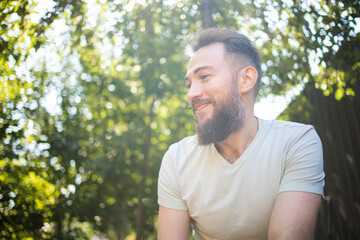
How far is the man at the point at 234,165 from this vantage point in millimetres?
1792

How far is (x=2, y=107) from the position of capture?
2859 mm

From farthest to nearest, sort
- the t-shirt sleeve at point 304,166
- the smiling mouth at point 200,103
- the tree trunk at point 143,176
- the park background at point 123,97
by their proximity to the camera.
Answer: the tree trunk at point 143,176
the park background at point 123,97
the smiling mouth at point 200,103
the t-shirt sleeve at point 304,166

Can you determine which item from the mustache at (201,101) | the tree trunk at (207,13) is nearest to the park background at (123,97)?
the tree trunk at (207,13)

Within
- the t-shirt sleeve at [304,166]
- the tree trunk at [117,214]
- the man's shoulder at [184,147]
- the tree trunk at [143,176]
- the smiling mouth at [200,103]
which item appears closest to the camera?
the t-shirt sleeve at [304,166]

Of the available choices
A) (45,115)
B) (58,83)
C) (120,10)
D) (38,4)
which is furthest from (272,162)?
(58,83)

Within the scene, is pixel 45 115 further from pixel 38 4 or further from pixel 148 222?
pixel 148 222

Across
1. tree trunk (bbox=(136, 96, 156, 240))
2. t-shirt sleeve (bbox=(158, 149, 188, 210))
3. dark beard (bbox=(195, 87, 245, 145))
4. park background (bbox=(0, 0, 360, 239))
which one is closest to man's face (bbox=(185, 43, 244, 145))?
dark beard (bbox=(195, 87, 245, 145))

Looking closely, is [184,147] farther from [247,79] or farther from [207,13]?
[207,13]

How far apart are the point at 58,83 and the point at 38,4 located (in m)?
2.35

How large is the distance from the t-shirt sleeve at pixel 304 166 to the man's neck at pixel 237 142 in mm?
290

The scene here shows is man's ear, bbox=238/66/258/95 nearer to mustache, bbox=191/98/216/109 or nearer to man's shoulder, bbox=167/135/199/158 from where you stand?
mustache, bbox=191/98/216/109

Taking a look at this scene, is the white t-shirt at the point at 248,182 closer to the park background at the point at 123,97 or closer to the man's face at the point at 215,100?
the man's face at the point at 215,100

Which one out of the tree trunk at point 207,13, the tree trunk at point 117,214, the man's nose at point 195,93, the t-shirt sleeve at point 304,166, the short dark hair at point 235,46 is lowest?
the tree trunk at point 117,214

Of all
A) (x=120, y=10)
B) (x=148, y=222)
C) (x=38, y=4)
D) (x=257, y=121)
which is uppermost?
(x=120, y=10)
